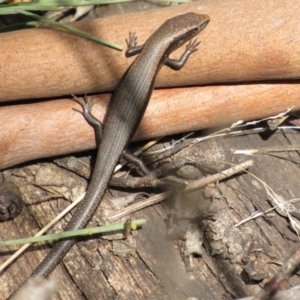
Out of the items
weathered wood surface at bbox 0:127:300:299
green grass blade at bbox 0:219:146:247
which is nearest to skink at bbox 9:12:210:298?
weathered wood surface at bbox 0:127:300:299

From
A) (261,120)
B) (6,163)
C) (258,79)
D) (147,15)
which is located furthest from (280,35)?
(6,163)

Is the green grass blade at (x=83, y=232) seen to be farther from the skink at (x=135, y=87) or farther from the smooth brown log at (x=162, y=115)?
the smooth brown log at (x=162, y=115)

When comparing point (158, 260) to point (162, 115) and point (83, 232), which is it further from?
point (162, 115)

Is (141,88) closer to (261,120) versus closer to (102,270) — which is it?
(261,120)

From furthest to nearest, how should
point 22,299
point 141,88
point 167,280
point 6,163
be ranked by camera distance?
point 141,88, point 6,163, point 167,280, point 22,299

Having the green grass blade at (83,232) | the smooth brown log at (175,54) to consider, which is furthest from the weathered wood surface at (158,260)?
the smooth brown log at (175,54)
